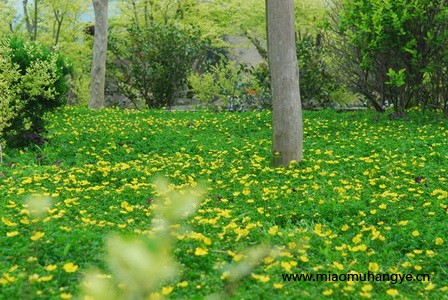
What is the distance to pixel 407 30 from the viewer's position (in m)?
10.4

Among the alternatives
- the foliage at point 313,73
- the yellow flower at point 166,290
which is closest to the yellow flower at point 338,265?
the yellow flower at point 166,290

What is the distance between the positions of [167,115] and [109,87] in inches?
265

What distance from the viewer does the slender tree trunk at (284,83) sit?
285 inches

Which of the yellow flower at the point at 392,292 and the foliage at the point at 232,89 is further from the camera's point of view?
the foliage at the point at 232,89

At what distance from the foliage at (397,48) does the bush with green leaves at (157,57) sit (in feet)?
20.8

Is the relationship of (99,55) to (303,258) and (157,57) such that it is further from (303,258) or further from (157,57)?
(303,258)

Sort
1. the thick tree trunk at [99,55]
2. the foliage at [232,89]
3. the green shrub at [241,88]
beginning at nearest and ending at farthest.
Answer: the thick tree trunk at [99,55] < the green shrub at [241,88] < the foliage at [232,89]

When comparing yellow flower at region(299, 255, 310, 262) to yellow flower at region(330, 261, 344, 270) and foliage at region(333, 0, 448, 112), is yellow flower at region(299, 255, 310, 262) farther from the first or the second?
foliage at region(333, 0, 448, 112)

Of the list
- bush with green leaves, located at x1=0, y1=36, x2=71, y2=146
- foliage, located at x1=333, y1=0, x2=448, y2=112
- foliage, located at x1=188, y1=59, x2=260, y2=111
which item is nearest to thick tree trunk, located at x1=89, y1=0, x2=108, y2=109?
foliage, located at x1=188, y1=59, x2=260, y2=111

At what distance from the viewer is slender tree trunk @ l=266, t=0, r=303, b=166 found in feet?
23.8

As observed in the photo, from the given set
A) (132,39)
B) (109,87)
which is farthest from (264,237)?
(109,87)

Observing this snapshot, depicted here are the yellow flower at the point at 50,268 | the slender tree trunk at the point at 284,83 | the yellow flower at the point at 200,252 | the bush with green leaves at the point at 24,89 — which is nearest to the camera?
the yellow flower at the point at 50,268

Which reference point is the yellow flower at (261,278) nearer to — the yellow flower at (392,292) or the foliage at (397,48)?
the yellow flower at (392,292)

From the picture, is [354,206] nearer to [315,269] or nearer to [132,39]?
[315,269]
